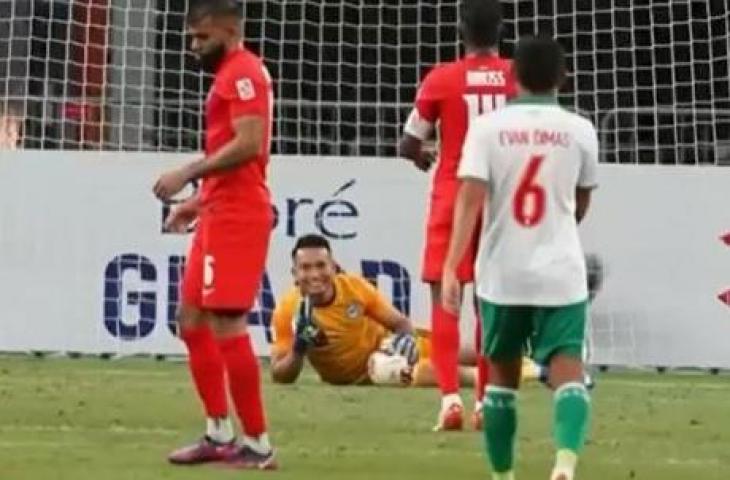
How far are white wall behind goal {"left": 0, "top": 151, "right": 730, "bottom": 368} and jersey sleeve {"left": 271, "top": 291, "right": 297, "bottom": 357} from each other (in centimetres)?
242

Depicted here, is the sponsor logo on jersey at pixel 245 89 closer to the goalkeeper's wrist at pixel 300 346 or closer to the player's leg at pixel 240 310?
the player's leg at pixel 240 310

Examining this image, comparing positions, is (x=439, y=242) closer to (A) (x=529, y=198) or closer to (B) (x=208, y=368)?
(B) (x=208, y=368)

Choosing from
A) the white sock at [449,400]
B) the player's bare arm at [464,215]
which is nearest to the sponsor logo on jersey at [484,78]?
the white sock at [449,400]

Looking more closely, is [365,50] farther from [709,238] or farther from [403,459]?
[403,459]

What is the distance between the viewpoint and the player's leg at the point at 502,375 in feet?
21.2

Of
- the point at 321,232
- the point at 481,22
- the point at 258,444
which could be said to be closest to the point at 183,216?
the point at 258,444

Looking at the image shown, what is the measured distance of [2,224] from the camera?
49.1 ft

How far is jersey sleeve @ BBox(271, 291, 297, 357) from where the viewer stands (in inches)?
480

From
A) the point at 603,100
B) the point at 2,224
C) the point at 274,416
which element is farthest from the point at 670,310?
the point at 274,416

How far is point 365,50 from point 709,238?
497 cm

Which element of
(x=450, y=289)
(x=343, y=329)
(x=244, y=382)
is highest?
(x=450, y=289)

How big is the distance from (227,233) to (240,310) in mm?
278

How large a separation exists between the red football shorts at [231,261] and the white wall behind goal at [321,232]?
730cm

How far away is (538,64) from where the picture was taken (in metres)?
6.50
